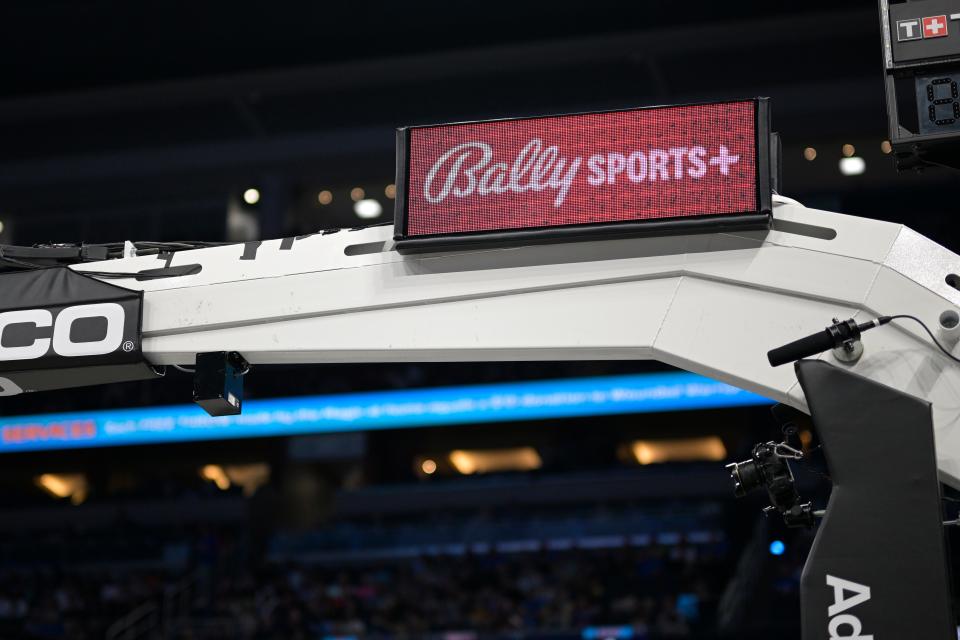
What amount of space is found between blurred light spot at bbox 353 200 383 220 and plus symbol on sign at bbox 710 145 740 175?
18.5 metres

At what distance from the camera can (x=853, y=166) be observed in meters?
21.4

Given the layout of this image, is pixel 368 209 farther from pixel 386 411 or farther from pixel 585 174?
pixel 585 174

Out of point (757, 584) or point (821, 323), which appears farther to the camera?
point (757, 584)

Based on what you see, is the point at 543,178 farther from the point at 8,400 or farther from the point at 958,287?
the point at 8,400

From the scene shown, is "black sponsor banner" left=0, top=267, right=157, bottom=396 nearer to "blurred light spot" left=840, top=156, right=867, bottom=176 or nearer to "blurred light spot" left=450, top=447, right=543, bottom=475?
"blurred light spot" left=840, top=156, right=867, bottom=176

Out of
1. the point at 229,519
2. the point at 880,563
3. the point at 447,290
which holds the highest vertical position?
the point at 229,519

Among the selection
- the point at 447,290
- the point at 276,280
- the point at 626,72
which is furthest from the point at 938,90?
the point at 626,72

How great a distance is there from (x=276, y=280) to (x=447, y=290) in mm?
743

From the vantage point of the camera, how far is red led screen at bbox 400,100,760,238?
4.52m

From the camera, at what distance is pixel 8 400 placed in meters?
24.6

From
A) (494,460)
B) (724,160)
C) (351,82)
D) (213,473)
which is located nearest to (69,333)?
(724,160)

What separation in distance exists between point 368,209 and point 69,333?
1793 cm

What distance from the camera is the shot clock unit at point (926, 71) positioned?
428 cm

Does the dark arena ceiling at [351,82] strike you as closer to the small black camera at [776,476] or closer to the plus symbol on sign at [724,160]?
the plus symbol on sign at [724,160]
